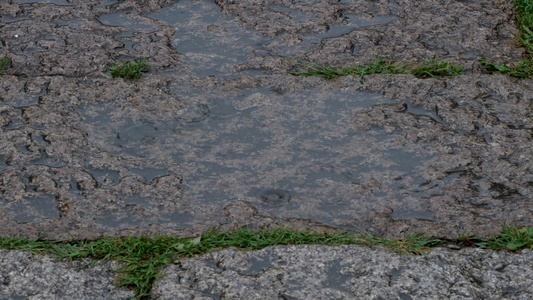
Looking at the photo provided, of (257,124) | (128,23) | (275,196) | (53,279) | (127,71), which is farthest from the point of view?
(128,23)

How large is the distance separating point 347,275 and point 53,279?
99 centimetres

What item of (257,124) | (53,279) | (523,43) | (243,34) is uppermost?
(523,43)

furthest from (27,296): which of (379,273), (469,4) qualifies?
(469,4)

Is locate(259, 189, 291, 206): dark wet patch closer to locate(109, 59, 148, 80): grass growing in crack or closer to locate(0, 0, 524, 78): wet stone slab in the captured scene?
locate(0, 0, 524, 78): wet stone slab

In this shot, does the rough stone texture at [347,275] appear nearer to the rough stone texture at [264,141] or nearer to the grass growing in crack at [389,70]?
the rough stone texture at [264,141]

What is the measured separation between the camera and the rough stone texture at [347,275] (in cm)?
236

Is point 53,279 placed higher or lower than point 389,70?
lower

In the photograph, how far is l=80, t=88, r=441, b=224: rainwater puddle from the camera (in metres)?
2.82

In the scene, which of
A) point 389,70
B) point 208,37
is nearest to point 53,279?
point 208,37

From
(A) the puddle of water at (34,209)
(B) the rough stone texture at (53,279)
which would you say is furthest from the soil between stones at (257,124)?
(B) the rough stone texture at (53,279)

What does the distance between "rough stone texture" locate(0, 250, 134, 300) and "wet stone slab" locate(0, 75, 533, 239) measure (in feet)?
0.51

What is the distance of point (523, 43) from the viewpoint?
385 centimetres

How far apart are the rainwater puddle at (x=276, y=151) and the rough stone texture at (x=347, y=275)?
0.85ft

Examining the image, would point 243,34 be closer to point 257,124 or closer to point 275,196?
point 257,124
